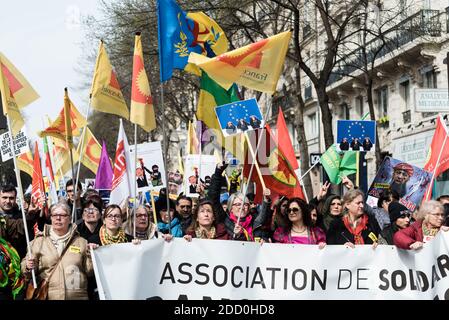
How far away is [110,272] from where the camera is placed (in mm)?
6855

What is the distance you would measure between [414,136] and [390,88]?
5388mm

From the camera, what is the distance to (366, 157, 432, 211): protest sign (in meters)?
12.1

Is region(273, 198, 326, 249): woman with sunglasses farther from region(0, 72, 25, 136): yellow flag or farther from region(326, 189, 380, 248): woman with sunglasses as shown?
region(0, 72, 25, 136): yellow flag

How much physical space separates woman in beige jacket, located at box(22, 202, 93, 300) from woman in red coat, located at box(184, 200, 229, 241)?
114cm

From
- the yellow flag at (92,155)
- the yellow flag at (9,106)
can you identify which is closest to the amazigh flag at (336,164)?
the yellow flag at (92,155)

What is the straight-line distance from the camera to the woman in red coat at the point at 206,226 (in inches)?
303

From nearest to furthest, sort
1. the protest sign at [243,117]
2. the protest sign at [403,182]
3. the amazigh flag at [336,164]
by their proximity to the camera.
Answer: the protest sign at [243,117] < the protest sign at [403,182] < the amazigh flag at [336,164]

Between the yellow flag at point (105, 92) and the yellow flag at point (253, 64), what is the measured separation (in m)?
2.01

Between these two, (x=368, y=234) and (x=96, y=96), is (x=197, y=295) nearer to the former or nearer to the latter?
(x=368, y=234)

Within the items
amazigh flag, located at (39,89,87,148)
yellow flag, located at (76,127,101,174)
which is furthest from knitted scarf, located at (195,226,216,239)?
yellow flag, located at (76,127,101,174)

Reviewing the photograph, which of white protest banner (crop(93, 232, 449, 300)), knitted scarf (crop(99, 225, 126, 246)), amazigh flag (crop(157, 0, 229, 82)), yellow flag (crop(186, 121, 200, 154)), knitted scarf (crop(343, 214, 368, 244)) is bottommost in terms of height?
white protest banner (crop(93, 232, 449, 300))

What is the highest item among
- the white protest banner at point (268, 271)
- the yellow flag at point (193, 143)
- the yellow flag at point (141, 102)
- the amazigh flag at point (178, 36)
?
the amazigh flag at point (178, 36)

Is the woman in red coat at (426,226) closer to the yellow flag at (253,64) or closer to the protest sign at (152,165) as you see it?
the yellow flag at (253,64)
